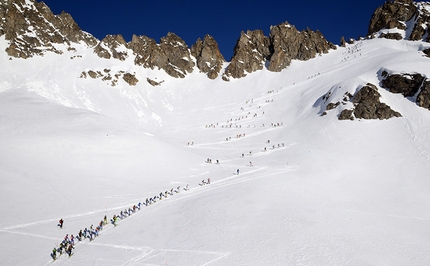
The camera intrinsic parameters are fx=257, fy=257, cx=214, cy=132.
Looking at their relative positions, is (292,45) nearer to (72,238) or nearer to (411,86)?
(411,86)

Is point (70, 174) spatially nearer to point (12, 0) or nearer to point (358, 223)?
point (358, 223)

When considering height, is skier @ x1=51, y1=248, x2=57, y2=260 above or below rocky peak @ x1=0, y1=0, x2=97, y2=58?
below

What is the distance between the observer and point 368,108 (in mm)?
51688

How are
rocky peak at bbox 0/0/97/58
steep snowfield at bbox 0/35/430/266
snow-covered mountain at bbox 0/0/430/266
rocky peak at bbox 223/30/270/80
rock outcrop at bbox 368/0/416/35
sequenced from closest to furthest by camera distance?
1. steep snowfield at bbox 0/35/430/266
2. snow-covered mountain at bbox 0/0/430/266
3. rocky peak at bbox 0/0/97/58
4. rocky peak at bbox 223/30/270/80
5. rock outcrop at bbox 368/0/416/35

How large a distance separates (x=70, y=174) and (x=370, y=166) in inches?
1565

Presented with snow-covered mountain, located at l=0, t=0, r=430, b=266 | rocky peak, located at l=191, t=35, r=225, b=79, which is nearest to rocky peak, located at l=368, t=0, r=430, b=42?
snow-covered mountain, located at l=0, t=0, r=430, b=266

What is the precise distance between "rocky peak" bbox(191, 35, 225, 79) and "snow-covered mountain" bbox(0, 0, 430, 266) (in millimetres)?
32173

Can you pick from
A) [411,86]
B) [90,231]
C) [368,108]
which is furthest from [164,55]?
[90,231]

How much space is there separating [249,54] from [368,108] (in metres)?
66.7

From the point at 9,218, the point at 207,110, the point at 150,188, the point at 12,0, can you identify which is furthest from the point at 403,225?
the point at 12,0

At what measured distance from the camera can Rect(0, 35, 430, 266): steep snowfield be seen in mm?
17766

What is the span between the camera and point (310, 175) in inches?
1326

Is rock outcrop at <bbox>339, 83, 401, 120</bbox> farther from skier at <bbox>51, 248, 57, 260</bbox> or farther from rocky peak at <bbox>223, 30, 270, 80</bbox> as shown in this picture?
rocky peak at <bbox>223, 30, 270, 80</bbox>

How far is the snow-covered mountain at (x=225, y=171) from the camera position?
59.2 feet
